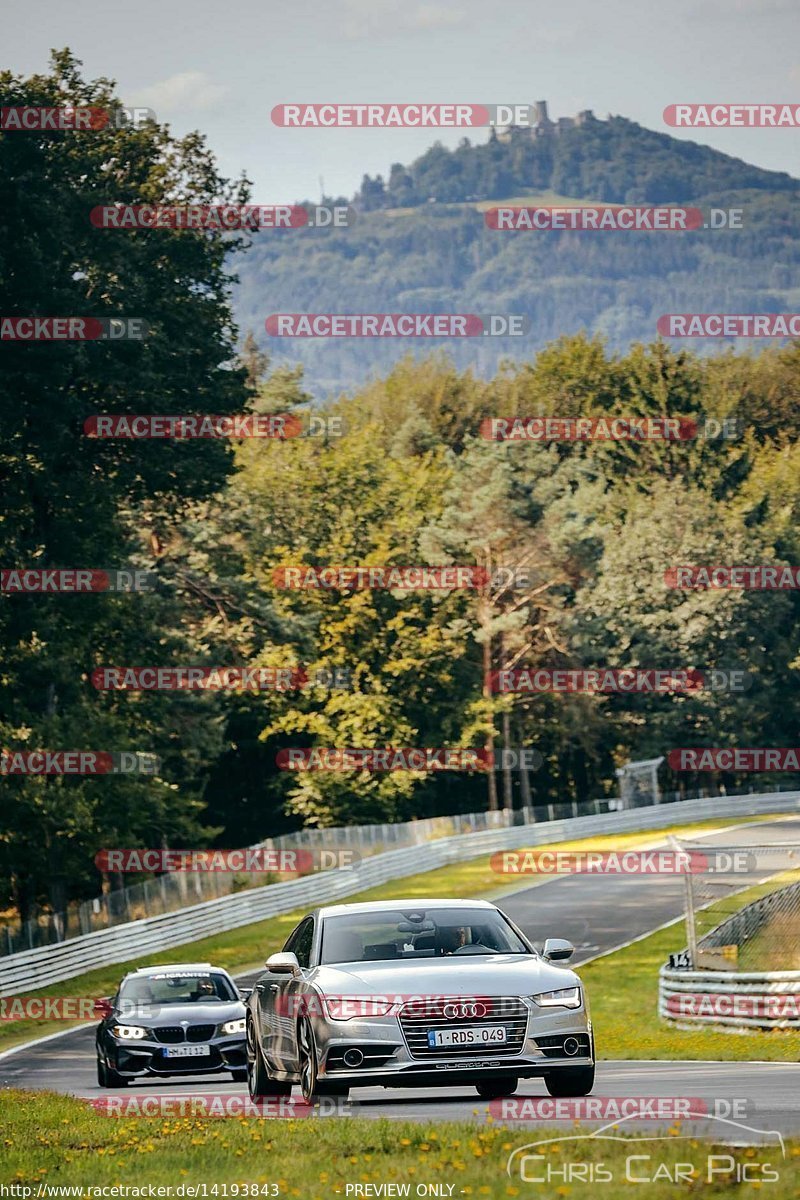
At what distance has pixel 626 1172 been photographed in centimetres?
951

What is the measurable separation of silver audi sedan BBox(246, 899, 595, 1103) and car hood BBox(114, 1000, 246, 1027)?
6860 mm

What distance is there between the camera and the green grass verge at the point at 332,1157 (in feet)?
30.9

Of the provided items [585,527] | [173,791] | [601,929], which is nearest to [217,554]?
[173,791]

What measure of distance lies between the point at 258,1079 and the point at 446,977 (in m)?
3.10

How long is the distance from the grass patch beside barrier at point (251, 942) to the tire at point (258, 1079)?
17229 mm

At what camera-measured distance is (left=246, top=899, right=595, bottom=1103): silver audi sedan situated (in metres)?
12.7
